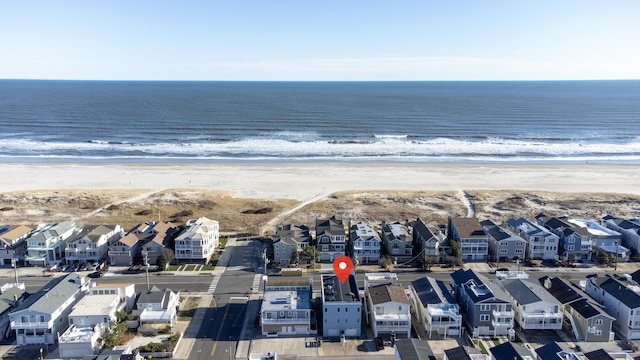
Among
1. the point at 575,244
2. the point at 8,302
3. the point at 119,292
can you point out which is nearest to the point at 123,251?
the point at 119,292

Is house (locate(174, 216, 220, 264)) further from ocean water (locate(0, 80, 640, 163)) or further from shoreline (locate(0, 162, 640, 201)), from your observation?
ocean water (locate(0, 80, 640, 163))

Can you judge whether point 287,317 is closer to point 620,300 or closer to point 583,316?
point 583,316

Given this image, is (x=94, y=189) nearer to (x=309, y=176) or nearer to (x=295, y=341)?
(x=309, y=176)

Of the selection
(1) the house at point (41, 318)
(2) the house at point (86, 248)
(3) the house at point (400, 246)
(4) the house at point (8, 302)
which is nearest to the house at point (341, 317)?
(3) the house at point (400, 246)

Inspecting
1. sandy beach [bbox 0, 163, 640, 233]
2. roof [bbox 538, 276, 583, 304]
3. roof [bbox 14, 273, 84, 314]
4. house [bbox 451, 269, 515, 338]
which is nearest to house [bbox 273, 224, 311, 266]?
sandy beach [bbox 0, 163, 640, 233]

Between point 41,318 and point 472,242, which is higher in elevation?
point 472,242

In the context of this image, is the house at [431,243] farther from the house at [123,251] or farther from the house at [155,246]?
the house at [123,251]

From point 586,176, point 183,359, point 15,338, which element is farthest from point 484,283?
point 586,176
